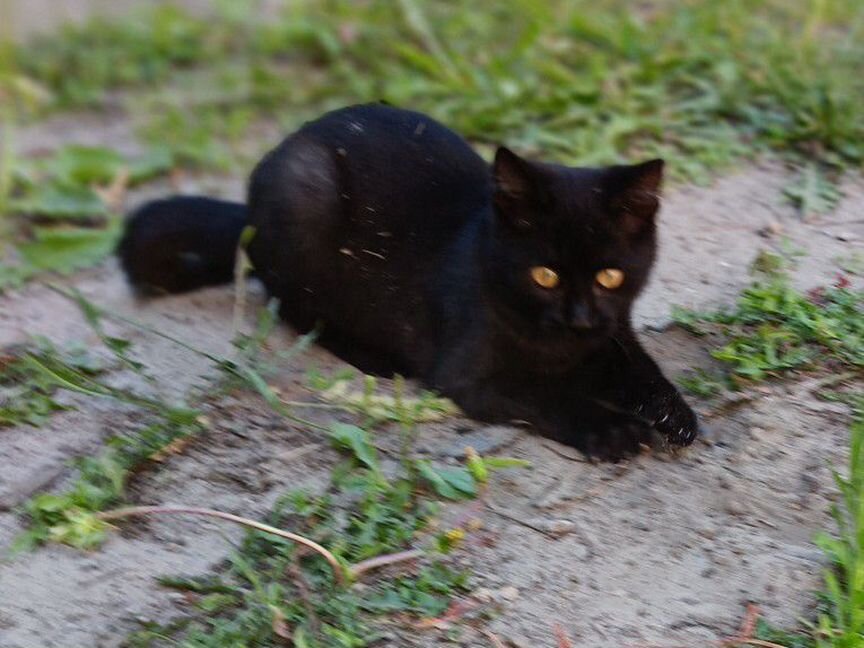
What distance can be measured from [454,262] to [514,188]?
0.38 meters

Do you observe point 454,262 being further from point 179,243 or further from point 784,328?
point 179,243

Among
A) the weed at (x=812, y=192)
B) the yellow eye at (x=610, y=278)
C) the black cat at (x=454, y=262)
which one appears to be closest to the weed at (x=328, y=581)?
the black cat at (x=454, y=262)

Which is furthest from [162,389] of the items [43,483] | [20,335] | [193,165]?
[193,165]

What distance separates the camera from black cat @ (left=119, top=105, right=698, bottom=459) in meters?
2.90

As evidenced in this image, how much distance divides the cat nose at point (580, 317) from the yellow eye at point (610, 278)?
80 mm

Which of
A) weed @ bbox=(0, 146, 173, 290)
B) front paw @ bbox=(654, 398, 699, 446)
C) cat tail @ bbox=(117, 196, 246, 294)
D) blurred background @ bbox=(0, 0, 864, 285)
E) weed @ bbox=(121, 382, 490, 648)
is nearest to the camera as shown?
weed @ bbox=(121, 382, 490, 648)

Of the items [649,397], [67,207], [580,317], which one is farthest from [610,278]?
[67,207]

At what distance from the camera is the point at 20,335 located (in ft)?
12.1

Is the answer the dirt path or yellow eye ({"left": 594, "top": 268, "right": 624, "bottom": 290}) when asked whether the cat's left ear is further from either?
the dirt path

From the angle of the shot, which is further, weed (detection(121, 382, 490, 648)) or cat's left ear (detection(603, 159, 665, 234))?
cat's left ear (detection(603, 159, 665, 234))

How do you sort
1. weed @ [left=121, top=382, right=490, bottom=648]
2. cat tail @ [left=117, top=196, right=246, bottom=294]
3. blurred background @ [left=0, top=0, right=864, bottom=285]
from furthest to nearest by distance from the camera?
1. blurred background @ [left=0, top=0, right=864, bottom=285]
2. cat tail @ [left=117, top=196, right=246, bottom=294]
3. weed @ [left=121, top=382, right=490, bottom=648]

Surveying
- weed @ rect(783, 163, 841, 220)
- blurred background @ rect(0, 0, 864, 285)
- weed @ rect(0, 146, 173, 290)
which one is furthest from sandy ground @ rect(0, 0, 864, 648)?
blurred background @ rect(0, 0, 864, 285)

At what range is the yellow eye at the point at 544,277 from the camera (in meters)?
2.89

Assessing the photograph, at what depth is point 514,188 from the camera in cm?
293
